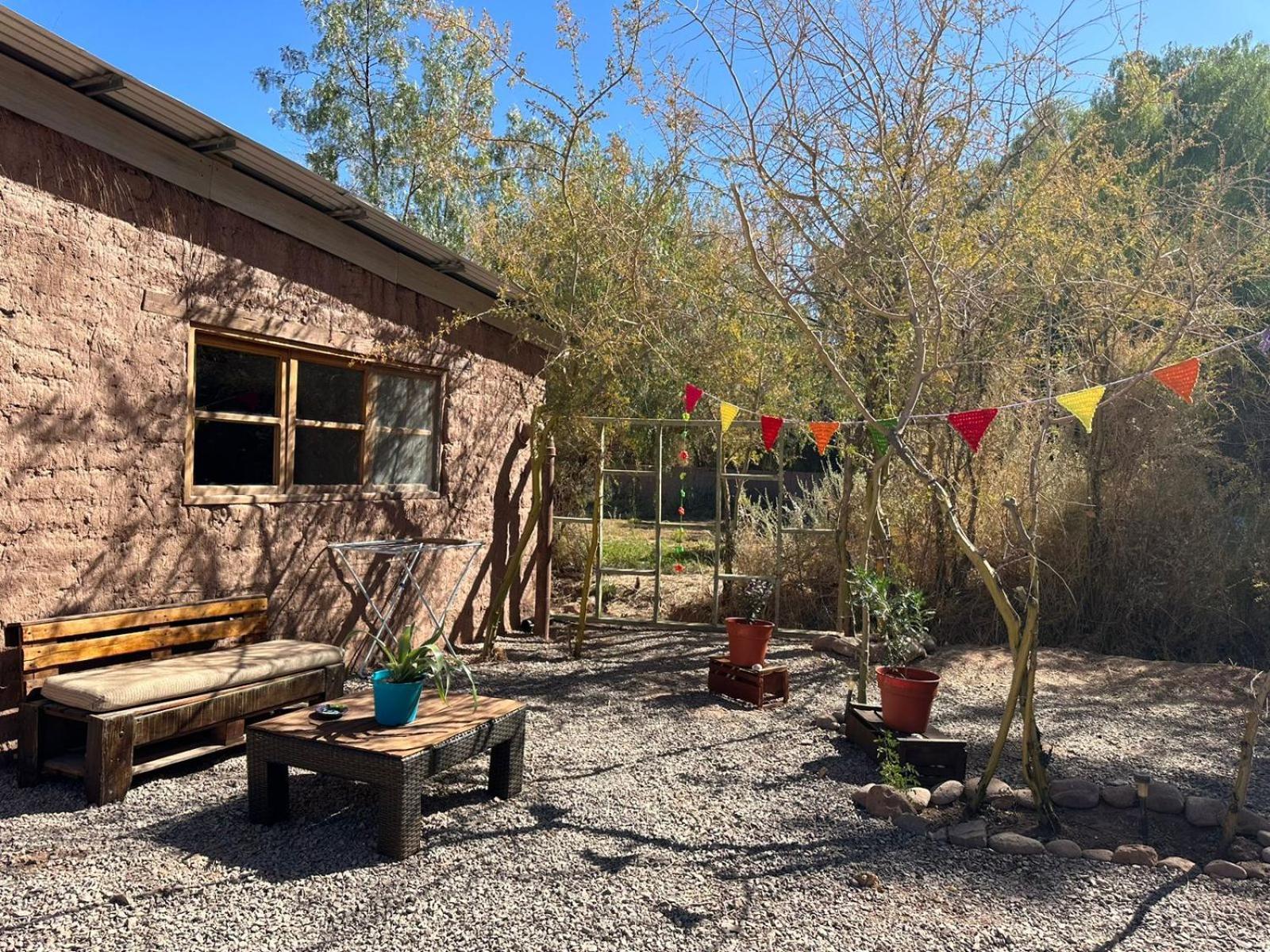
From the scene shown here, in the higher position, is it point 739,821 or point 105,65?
point 105,65

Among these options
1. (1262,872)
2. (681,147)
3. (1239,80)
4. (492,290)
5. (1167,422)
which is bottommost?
(1262,872)

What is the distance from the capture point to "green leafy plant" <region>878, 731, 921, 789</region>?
4.37 metres

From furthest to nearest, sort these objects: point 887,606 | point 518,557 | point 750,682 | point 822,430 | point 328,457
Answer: point 518,557, point 822,430, point 328,457, point 750,682, point 887,606

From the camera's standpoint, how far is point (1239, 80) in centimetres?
1250

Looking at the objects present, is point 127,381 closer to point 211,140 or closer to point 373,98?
point 211,140

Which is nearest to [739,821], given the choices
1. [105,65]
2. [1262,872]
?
[1262,872]

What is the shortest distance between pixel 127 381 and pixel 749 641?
4266 millimetres

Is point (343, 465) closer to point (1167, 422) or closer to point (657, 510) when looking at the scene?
point (657, 510)

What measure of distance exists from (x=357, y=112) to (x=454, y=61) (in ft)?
7.07

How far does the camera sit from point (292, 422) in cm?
582

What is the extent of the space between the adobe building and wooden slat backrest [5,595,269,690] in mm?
127

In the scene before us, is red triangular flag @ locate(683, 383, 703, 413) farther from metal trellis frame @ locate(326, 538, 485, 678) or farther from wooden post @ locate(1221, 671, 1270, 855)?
wooden post @ locate(1221, 671, 1270, 855)

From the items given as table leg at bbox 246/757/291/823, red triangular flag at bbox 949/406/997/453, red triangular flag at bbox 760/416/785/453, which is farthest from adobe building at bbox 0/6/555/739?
red triangular flag at bbox 949/406/997/453

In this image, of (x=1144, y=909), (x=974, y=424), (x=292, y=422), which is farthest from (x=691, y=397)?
(x=1144, y=909)
